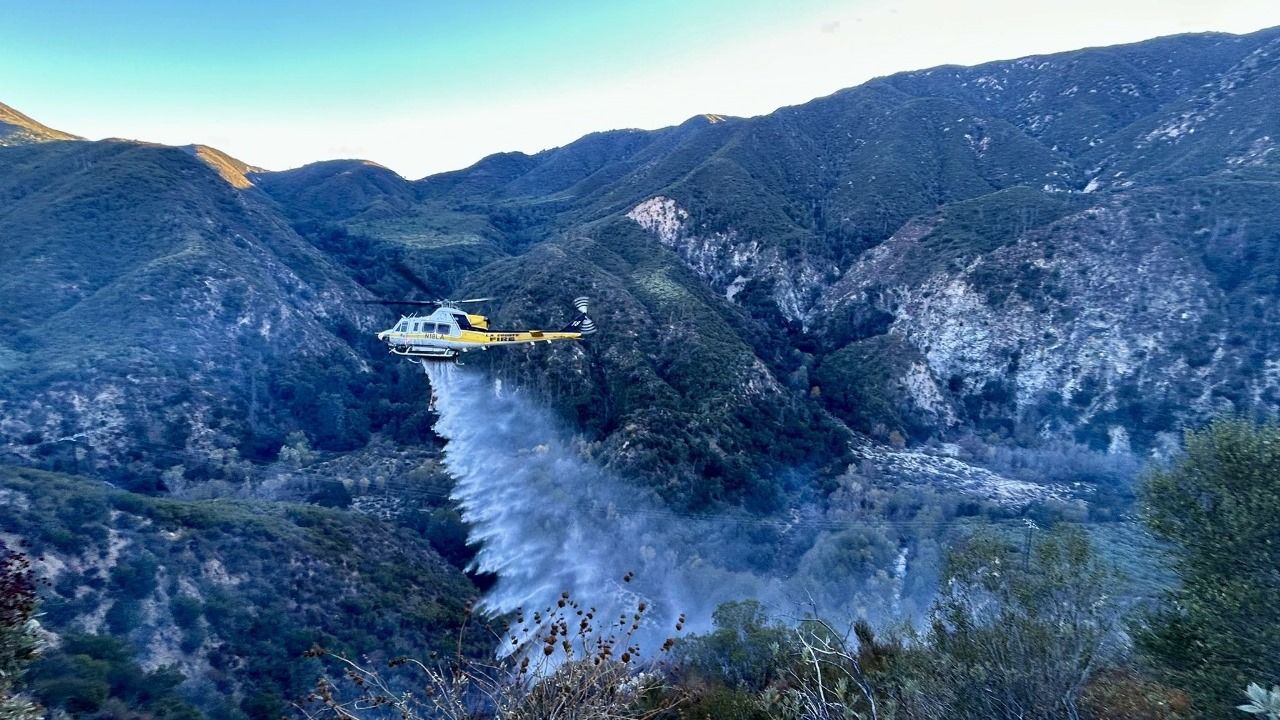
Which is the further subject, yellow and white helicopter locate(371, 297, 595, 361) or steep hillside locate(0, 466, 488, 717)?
yellow and white helicopter locate(371, 297, 595, 361)

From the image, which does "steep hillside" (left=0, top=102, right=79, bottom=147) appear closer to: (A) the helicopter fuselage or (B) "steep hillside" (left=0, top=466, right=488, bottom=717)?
(B) "steep hillside" (left=0, top=466, right=488, bottom=717)

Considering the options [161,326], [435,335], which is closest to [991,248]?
[435,335]

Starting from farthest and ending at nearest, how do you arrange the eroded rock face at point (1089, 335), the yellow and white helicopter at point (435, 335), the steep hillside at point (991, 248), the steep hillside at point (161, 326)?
the steep hillside at point (991, 248) → the eroded rock face at point (1089, 335) → the steep hillside at point (161, 326) → the yellow and white helicopter at point (435, 335)

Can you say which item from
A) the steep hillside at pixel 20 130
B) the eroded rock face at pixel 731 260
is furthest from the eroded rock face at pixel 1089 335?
the steep hillside at pixel 20 130

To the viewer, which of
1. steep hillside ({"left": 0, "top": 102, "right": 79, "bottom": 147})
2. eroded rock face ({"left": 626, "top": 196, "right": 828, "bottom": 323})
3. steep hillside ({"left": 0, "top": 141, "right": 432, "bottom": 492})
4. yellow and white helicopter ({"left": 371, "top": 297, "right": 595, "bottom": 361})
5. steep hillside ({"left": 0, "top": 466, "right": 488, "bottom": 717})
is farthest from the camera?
steep hillside ({"left": 0, "top": 102, "right": 79, "bottom": 147})

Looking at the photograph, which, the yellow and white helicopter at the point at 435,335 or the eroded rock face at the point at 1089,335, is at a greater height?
the yellow and white helicopter at the point at 435,335

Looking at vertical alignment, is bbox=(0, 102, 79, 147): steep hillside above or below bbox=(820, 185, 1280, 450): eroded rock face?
above

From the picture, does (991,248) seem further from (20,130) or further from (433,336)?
(20,130)

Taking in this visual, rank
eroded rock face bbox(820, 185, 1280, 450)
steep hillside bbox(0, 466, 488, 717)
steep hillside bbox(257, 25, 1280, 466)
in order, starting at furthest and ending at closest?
steep hillside bbox(257, 25, 1280, 466)
eroded rock face bbox(820, 185, 1280, 450)
steep hillside bbox(0, 466, 488, 717)

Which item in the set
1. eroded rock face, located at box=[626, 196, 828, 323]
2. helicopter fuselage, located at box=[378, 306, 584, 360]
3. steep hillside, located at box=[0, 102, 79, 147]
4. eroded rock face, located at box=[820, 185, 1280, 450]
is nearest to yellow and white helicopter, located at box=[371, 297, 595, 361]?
helicopter fuselage, located at box=[378, 306, 584, 360]

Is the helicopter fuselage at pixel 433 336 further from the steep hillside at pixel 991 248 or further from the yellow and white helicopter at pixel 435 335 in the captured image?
the steep hillside at pixel 991 248

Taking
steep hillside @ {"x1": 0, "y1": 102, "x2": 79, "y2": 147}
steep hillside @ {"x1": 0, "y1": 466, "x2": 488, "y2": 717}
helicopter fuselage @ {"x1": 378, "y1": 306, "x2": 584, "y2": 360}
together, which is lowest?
steep hillside @ {"x1": 0, "y1": 466, "x2": 488, "y2": 717}

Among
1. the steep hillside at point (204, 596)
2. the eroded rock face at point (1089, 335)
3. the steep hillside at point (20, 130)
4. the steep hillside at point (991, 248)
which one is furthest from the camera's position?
the steep hillside at point (20, 130)

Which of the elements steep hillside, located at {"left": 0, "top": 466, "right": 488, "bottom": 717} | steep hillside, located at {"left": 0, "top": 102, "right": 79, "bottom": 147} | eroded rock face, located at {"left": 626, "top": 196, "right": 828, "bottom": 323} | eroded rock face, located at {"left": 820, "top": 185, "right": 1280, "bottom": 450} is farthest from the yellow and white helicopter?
steep hillside, located at {"left": 0, "top": 102, "right": 79, "bottom": 147}
